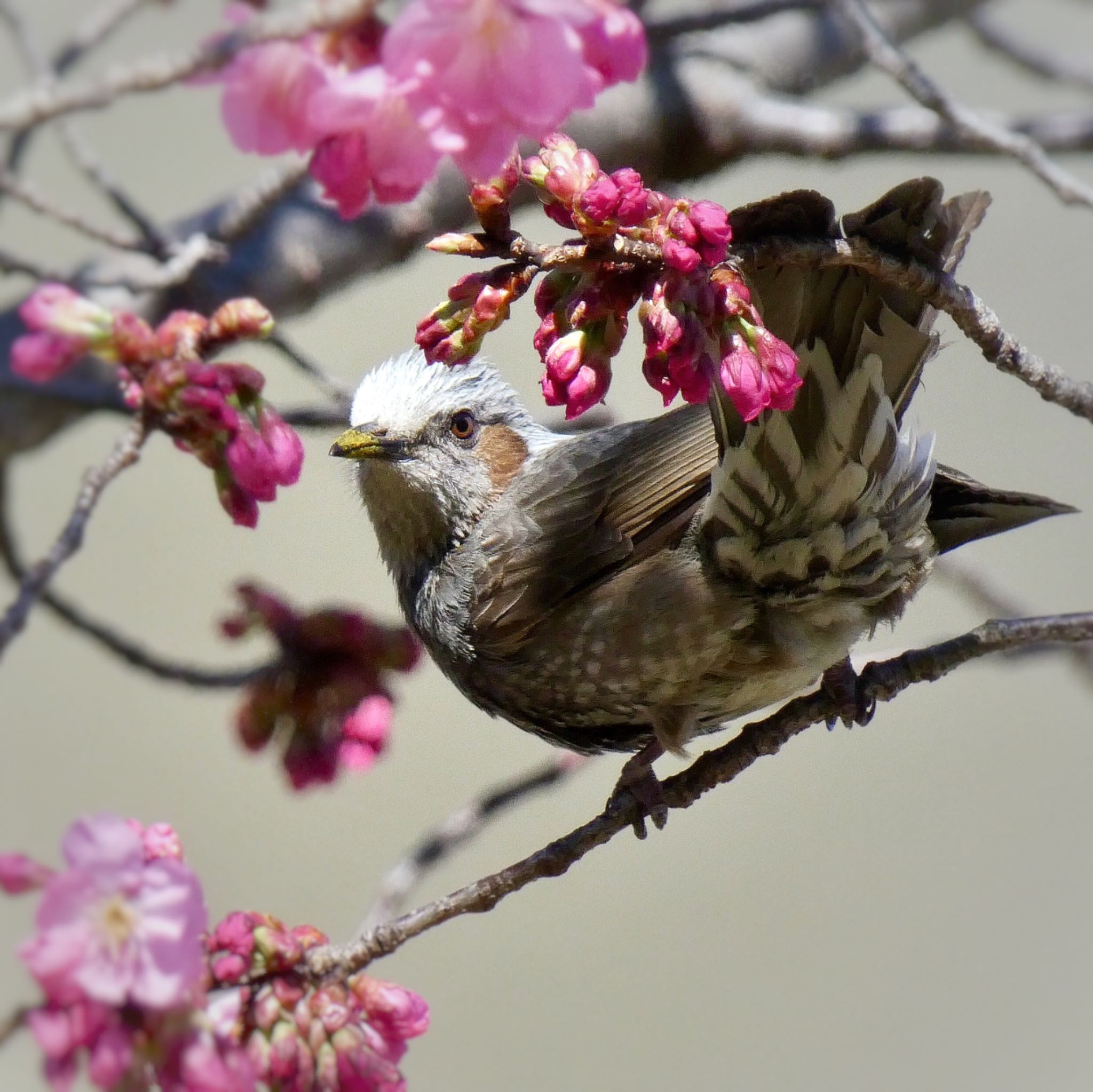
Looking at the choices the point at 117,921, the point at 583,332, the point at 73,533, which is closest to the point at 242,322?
the point at 73,533

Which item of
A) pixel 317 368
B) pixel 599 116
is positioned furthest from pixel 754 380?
pixel 599 116

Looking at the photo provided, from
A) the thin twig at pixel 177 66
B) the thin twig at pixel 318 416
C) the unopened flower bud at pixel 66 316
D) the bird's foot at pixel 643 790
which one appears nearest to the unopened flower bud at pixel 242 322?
the unopened flower bud at pixel 66 316

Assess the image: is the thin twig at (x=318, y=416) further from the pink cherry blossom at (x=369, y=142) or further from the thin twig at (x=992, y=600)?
the thin twig at (x=992, y=600)

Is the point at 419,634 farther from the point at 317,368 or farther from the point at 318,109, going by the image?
the point at 318,109

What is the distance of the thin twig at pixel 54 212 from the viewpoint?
2.10 meters

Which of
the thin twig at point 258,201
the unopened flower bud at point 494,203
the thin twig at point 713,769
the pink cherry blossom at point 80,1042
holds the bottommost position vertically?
the pink cherry blossom at point 80,1042

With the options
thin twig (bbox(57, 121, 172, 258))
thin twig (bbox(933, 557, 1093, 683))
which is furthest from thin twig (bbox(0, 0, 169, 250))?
thin twig (bbox(933, 557, 1093, 683))

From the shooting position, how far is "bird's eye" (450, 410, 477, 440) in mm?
3430

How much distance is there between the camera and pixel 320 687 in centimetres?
285

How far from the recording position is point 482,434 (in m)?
3.49

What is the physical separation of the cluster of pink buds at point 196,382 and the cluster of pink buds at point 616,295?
0.36 m

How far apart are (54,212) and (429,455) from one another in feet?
4.14

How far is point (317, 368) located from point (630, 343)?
2428 millimetres

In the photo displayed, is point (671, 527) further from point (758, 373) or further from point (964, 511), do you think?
point (758, 373)
